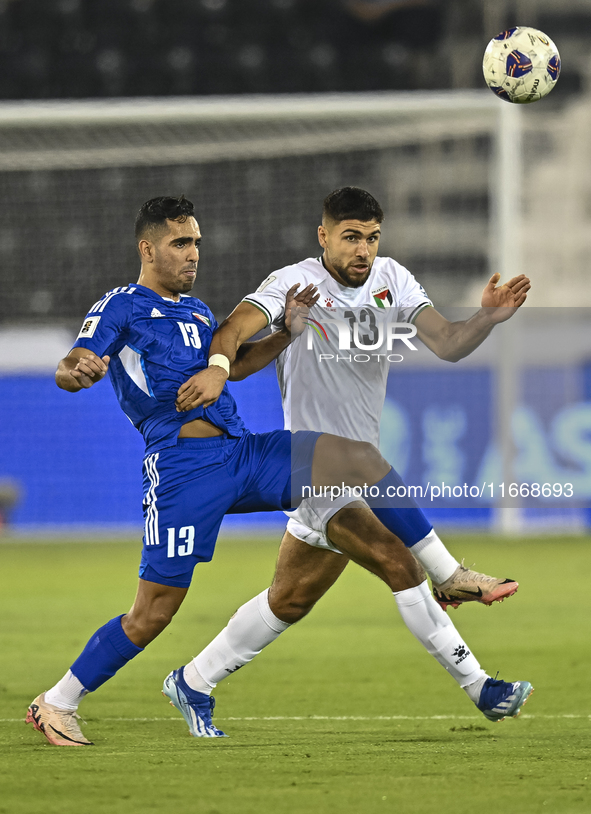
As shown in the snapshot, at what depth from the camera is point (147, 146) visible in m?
14.3

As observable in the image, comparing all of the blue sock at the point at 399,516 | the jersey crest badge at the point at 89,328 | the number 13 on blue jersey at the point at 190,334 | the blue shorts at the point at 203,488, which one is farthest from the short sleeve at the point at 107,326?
the blue sock at the point at 399,516

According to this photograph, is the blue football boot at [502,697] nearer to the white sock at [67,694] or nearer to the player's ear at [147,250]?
the white sock at [67,694]

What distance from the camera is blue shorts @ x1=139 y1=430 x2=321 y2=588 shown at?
443 centimetres

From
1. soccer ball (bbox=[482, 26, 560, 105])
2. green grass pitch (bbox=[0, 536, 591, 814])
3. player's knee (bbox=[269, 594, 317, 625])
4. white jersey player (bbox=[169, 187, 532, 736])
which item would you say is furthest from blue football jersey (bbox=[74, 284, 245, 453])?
soccer ball (bbox=[482, 26, 560, 105])

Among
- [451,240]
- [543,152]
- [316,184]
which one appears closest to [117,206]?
[316,184]

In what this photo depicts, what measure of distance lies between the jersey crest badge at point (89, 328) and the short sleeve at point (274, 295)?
0.61m

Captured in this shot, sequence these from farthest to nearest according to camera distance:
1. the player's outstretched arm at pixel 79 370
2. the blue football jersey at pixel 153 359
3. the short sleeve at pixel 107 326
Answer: the blue football jersey at pixel 153 359 → the short sleeve at pixel 107 326 → the player's outstretched arm at pixel 79 370

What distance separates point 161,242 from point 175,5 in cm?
2168

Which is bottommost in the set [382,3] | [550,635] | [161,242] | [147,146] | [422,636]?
[550,635]

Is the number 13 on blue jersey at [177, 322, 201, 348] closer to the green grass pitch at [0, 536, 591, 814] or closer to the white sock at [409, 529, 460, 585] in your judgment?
the white sock at [409, 529, 460, 585]

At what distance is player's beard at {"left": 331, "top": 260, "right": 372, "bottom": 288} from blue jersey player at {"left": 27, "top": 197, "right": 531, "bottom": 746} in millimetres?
185

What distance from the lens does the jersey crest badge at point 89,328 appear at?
4.36 metres

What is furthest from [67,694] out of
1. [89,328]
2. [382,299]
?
[382,299]

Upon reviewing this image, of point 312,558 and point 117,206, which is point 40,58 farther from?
point 312,558
